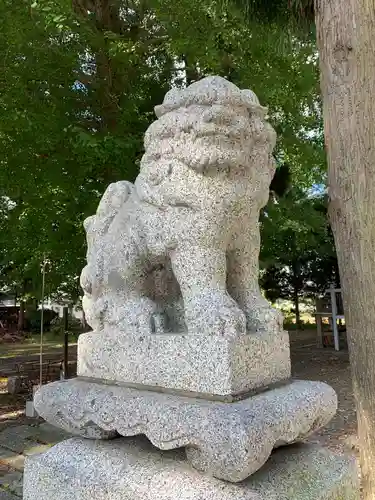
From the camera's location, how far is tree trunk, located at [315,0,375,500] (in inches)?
132

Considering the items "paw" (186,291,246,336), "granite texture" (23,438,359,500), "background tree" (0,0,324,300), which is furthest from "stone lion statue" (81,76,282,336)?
"background tree" (0,0,324,300)

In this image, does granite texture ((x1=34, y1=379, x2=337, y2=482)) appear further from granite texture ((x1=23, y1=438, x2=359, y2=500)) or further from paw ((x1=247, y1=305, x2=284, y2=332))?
paw ((x1=247, y1=305, x2=284, y2=332))

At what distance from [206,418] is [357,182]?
95.6 inches

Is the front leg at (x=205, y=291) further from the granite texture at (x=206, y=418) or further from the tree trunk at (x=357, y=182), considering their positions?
the tree trunk at (x=357, y=182)

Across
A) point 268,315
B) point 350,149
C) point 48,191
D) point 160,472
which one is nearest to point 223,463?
point 160,472

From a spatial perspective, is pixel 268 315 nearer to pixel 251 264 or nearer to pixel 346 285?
pixel 251 264

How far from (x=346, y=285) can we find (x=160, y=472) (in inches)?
90.3

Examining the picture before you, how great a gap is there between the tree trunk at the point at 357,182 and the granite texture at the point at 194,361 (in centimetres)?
172

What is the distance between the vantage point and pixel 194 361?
1.68m

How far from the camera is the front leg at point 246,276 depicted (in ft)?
6.35

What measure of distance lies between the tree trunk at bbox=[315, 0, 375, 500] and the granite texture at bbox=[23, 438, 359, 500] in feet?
5.30

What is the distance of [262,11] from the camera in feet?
18.9

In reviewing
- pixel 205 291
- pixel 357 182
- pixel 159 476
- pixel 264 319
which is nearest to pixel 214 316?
pixel 205 291

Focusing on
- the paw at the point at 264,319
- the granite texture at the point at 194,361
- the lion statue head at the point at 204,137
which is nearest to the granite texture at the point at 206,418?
the granite texture at the point at 194,361
